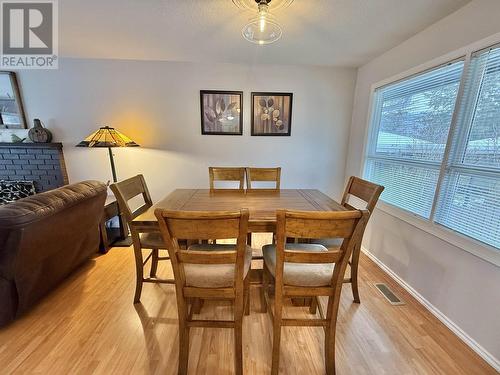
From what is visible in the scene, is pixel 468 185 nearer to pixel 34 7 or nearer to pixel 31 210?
pixel 31 210

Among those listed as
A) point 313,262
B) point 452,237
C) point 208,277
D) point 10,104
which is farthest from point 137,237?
point 10,104

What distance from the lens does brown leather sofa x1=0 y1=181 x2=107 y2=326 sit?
128cm

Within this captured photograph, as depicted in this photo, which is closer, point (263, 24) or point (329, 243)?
point (263, 24)

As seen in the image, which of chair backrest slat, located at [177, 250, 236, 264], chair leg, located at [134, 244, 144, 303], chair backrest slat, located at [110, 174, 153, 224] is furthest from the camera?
chair leg, located at [134, 244, 144, 303]

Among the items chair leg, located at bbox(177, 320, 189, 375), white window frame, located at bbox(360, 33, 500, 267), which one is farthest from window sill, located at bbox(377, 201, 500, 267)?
chair leg, located at bbox(177, 320, 189, 375)

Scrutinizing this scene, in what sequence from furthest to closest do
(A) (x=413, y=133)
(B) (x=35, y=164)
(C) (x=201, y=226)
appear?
(B) (x=35, y=164) < (A) (x=413, y=133) < (C) (x=201, y=226)

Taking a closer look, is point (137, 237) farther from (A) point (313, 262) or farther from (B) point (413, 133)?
(B) point (413, 133)

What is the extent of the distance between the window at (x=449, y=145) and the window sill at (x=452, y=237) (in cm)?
4

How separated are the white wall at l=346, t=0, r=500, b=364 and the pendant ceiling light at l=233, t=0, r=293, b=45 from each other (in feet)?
4.06

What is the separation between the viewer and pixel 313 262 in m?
1.04

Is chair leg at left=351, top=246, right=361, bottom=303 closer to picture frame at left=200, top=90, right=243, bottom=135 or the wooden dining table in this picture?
the wooden dining table

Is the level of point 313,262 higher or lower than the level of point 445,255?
higher

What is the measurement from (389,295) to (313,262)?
1.33 metres

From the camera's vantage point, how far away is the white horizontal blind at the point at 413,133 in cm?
167
